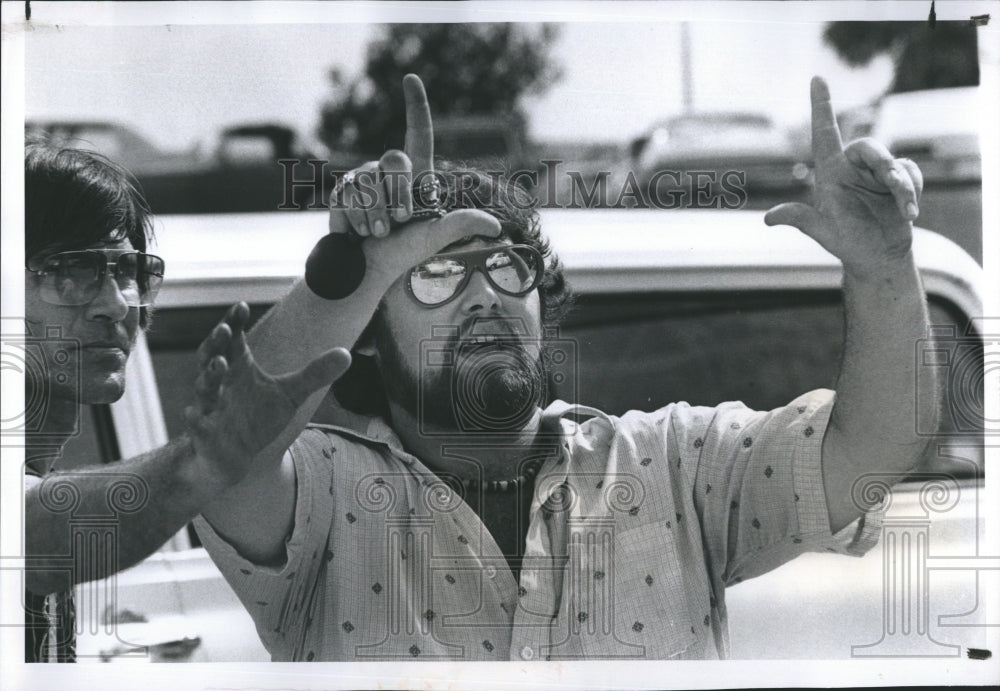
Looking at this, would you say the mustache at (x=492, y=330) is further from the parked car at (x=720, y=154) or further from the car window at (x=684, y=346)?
the parked car at (x=720, y=154)

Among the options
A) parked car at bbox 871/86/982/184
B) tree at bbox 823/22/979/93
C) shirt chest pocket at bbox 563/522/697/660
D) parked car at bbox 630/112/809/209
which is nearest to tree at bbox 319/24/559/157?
parked car at bbox 630/112/809/209

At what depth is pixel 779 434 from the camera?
3.07m

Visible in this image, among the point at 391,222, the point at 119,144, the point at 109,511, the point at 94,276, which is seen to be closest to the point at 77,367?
the point at 94,276

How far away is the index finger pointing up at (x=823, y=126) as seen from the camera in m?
3.08

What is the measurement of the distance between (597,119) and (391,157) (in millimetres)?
542

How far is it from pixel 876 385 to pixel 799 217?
457mm

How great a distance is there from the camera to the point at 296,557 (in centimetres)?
303

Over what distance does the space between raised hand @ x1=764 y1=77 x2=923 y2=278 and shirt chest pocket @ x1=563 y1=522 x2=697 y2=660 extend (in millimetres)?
830

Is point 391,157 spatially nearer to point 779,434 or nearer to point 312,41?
point 312,41

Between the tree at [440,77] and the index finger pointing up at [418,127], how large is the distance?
0.02 meters

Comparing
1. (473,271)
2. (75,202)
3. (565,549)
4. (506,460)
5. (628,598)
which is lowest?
(628,598)

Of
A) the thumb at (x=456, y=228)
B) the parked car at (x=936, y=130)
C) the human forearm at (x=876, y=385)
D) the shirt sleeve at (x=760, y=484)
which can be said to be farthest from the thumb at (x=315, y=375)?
the parked car at (x=936, y=130)

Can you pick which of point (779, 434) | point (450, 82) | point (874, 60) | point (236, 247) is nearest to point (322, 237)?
point (236, 247)

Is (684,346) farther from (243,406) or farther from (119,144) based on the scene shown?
(119,144)
